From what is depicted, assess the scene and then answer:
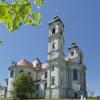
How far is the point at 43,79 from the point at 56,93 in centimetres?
1065

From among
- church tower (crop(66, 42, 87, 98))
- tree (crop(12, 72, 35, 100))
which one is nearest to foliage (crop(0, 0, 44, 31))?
tree (crop(12, 72, 35, 100))

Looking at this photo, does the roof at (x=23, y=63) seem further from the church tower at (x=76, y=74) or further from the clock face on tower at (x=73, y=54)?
the clock face on tower at (x=73, y=54)

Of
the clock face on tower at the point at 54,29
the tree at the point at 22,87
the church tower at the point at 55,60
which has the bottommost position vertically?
the tree at the point at 22,87

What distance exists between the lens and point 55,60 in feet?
191

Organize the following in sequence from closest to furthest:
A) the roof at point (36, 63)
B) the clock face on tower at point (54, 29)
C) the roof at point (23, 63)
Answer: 1. the clock face on tower at point (54, 29)
2. the roof at point (23, 63)
3. the roof at point (36, 63)

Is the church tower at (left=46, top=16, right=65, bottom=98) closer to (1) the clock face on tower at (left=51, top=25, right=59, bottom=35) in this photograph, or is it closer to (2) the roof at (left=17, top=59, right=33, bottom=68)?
(1) the clock face on tower at (left=51, top=25, right=59, bottom=35)

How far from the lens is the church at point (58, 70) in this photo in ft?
190

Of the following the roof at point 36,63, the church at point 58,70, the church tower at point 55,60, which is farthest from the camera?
the roof at point 36,63

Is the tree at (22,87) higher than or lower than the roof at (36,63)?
lower

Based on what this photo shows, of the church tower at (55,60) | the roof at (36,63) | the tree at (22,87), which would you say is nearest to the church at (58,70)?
the church tower at (55,60)

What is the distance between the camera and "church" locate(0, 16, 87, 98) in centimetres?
5778

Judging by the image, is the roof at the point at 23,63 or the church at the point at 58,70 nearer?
the church at the point at 58,70

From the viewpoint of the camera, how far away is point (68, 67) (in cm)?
6262

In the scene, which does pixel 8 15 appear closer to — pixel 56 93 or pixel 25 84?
pixel 25 84
